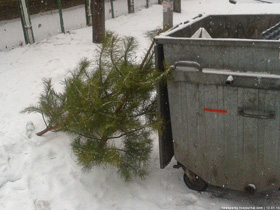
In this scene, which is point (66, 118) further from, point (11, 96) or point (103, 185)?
point (11, 96)

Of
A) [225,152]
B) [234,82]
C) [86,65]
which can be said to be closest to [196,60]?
[234,82]

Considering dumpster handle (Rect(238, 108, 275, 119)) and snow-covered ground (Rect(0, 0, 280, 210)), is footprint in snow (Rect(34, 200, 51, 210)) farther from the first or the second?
dumpster handle (Rect(238, 108, 275, 119))

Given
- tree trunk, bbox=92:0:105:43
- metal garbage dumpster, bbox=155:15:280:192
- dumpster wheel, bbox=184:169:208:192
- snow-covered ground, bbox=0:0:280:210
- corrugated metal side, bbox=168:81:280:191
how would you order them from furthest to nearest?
tree trunk, bbox=92:0:105:43 → dumpster wheel, bbox=184:169:208:192 → snow-covered ground, bbox=0:0:280:210 → corrugated metal side, bbox=168:81:280:191 → metal garbage dumpster, bbox=155:15:280:192

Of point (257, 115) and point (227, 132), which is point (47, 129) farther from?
point (257, 115)

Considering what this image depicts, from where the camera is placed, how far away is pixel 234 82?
8.42ft

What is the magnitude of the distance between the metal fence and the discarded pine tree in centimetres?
550

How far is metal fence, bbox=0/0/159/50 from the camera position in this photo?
26.8 feet

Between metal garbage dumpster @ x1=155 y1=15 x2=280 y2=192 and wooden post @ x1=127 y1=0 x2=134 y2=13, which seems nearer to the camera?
metal garbage dumpster @ x1=155 y1=15 x2=280 y2=192

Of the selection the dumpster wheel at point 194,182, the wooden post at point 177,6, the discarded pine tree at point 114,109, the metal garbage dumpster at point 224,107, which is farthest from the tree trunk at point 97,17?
the wooden post at point 177,6

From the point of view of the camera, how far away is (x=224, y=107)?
8.84ft

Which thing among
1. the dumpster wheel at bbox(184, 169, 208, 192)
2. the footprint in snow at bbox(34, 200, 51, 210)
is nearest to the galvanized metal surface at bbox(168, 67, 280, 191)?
the dumpster wheel at bbox(184, 169, 208, 192)

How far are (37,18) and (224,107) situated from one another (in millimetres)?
7718

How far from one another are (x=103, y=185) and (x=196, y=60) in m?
1.56

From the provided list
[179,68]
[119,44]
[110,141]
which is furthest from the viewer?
[110,141]
